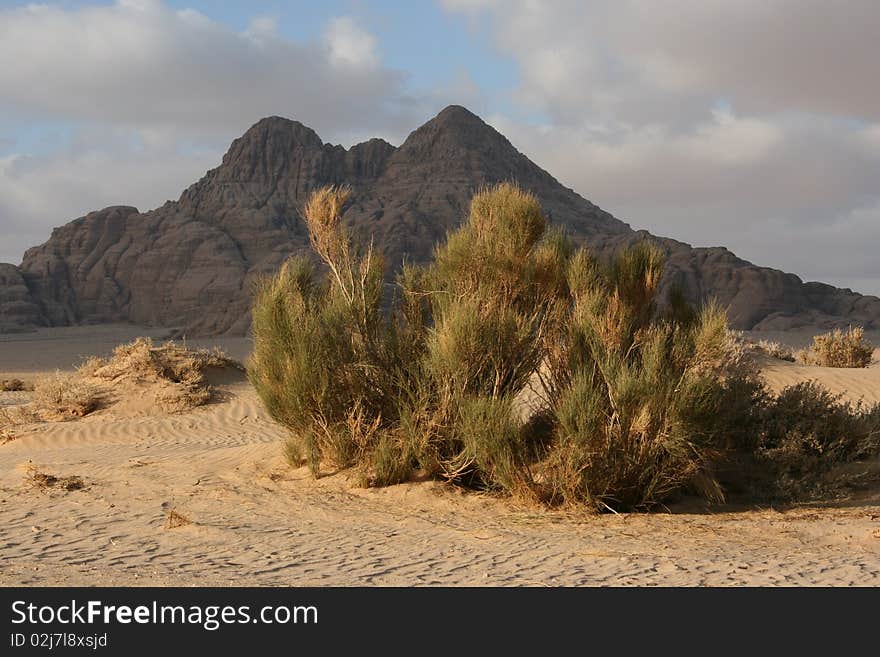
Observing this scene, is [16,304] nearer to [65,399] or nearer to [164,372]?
[164,372]

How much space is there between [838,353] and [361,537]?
21.7 meters

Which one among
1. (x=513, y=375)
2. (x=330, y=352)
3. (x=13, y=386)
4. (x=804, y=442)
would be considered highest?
(x=330, y=352)

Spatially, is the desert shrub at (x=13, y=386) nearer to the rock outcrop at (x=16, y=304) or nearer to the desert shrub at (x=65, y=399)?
the desert shrub at (x=65, y=399)

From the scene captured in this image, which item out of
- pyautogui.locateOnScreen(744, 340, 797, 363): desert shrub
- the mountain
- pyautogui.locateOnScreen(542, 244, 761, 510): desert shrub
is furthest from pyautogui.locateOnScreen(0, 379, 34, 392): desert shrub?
the mountain

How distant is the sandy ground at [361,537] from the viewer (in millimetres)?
6422

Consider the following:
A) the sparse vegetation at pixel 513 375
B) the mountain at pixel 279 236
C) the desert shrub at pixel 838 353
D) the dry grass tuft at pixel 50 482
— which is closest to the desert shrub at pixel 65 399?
the dry grass tuft at pixel 50 482

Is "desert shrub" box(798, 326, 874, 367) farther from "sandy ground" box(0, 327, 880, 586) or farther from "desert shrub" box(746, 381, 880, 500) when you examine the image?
"sandy ground" box(0, 327, 880, 586)

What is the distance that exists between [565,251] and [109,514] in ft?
21.5

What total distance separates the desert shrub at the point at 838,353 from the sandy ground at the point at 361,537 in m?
16.2

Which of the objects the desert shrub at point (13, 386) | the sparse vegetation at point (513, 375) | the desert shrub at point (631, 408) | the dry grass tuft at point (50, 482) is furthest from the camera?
the desert shrub at point (13, 386)

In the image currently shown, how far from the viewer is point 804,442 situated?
1069 cm

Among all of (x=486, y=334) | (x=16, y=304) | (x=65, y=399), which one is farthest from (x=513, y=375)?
(x=16, y=304)

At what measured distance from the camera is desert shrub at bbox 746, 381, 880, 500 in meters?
10.2
